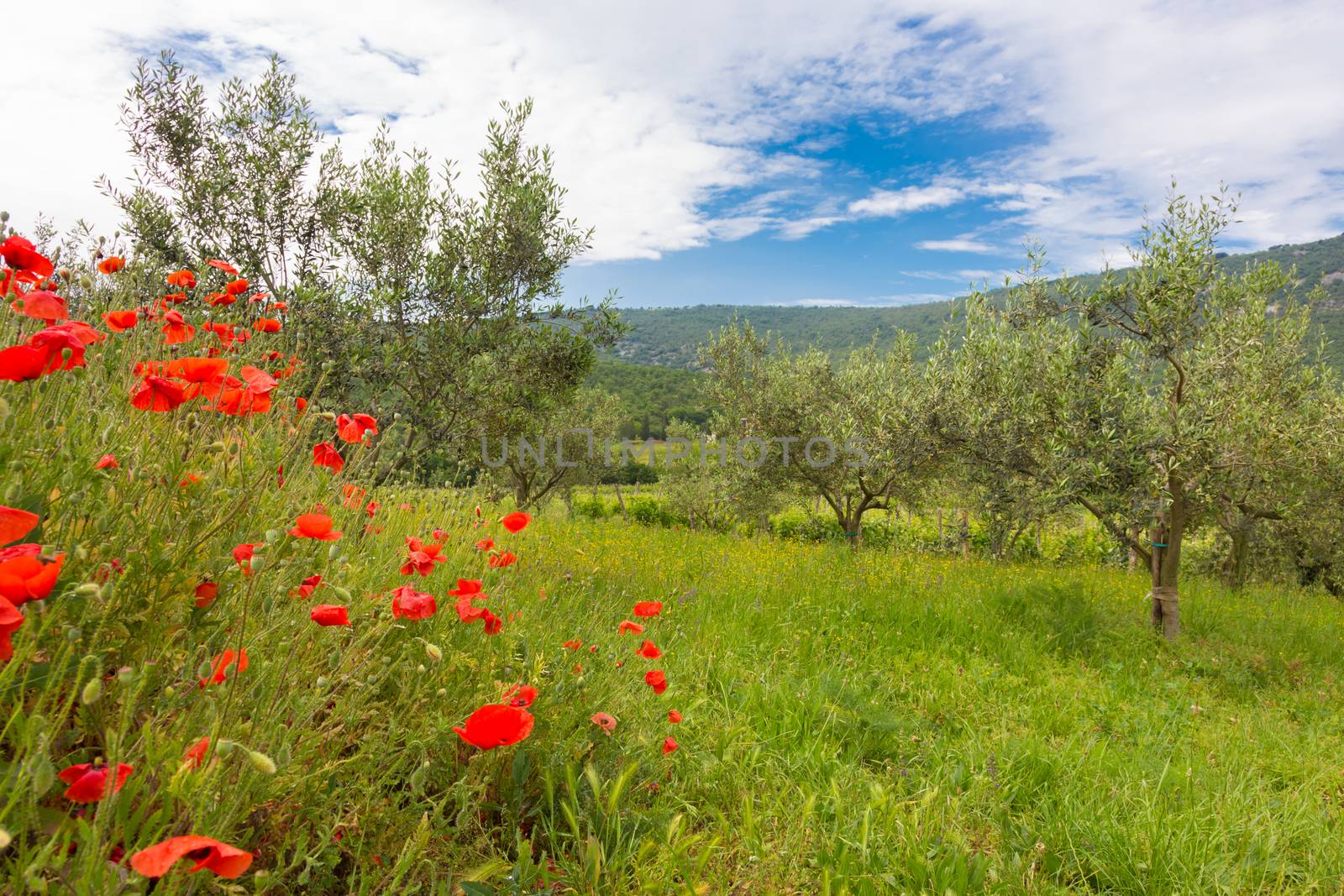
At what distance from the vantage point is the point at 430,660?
2561 mm

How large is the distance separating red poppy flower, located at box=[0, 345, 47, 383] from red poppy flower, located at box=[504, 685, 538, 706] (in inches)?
59.4

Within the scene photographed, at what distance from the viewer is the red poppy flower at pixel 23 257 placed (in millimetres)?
2113

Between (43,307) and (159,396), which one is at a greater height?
(43,307)

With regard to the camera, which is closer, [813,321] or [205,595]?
[205,595]

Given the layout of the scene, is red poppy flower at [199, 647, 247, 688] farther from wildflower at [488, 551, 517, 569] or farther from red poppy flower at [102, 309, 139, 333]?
wildflower at [488, 551, 517, 569]

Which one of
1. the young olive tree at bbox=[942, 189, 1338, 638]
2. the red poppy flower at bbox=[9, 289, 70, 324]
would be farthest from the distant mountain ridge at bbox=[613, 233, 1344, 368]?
the red poppy flower at bbox=[9, 289, 70, 324]

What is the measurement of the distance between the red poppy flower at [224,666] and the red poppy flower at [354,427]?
2.74ft

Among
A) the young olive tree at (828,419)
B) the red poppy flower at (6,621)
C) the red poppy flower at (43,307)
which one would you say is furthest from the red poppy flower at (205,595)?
the young olive tree at (828,419)

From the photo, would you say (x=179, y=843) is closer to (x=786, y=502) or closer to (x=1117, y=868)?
(x=1117, y=868)

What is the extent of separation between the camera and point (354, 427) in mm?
2371

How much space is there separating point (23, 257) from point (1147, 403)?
9554 mm

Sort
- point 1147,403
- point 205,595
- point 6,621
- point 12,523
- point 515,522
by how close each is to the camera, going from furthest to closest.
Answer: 1. point 1147,403
2. point 515,522
3. point 205,595
4. point 12,523
5. point 6,621

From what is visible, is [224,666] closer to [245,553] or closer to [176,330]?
Answer: [245,553]

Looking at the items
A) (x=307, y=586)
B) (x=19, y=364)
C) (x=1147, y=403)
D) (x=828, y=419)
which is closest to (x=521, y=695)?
(x=307, y=586)
